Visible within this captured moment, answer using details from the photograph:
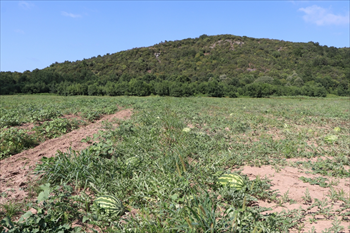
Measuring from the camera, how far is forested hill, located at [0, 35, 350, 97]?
42125 millimetres

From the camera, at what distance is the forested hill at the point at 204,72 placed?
42.1 meters

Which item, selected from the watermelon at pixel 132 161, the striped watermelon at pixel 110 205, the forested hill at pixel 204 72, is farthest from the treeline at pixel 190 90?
the striped watermelon at pixel 110 205

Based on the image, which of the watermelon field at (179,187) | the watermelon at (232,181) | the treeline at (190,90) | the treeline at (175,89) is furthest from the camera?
the treeline at (175,89)

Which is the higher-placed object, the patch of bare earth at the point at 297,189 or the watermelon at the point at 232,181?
the watermelon at the point at 232,181

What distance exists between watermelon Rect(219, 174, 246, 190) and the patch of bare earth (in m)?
0.29

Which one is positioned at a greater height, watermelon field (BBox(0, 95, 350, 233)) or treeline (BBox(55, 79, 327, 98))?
treeline (BBox(55, 79, 327, 98))

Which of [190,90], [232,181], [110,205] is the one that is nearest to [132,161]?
[110,205]

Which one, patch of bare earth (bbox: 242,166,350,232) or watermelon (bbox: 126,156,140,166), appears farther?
watermelon (bbox: 126,156,140,166)

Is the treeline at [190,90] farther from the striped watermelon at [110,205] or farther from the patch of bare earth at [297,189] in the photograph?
the striped watermelon at [110,205]

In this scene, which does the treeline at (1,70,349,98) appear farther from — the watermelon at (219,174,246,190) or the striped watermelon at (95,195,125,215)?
the striped watermelon at (95,195,125,215)

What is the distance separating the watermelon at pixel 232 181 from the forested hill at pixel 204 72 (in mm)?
37360

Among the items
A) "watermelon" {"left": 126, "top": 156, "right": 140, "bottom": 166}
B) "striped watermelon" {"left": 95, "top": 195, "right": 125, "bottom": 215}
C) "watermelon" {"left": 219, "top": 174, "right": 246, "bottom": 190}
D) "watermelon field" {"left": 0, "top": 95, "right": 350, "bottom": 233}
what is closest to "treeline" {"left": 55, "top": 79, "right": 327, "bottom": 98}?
"watermelon field" {"left": 0, "top": 95, "right": 350, "bottom": 233}

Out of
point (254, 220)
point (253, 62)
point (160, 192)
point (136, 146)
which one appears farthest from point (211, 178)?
point (253, 62)

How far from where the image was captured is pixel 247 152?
13.4ft
